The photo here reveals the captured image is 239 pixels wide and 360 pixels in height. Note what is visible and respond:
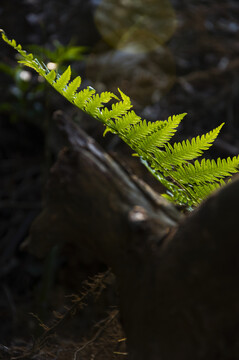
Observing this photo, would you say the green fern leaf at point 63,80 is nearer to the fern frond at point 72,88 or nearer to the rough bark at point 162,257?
the fern frond at point 72,88

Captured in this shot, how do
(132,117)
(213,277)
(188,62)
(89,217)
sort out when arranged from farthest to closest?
(188,62), (89,217), (132,117), (213,277)

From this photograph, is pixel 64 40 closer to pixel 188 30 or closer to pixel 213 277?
pixel 188 30

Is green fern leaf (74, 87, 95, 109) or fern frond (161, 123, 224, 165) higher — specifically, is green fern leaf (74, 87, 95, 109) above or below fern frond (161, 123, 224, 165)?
below

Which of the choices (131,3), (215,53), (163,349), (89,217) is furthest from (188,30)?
(163,349)

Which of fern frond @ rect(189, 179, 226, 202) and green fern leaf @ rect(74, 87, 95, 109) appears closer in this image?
green fern leaf @ rect(74, 87, 95, 109)

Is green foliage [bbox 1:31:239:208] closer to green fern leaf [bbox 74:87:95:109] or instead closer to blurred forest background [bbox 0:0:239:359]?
green fern leaf [bbox 74:87:95:109]

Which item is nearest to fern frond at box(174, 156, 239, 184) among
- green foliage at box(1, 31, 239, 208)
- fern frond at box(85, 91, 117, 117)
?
green foliage at box(1, 31, 239, 208)
